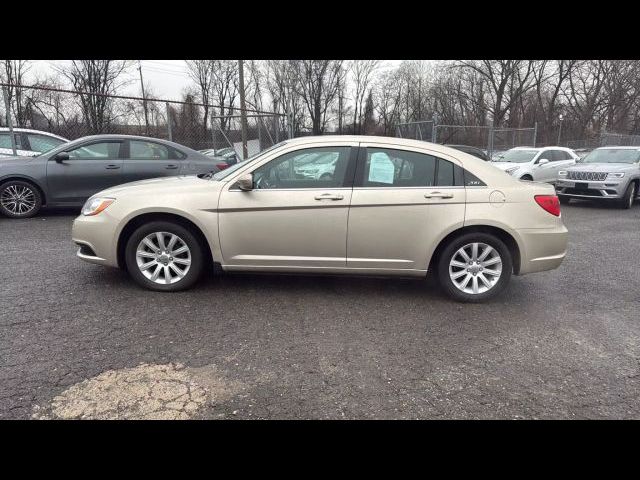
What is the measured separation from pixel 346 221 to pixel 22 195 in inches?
262

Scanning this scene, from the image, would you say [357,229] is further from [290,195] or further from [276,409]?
[276,409]

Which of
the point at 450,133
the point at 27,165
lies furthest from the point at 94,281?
the point at 450,133

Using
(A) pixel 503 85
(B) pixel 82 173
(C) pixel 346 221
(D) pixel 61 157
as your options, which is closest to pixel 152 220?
(C) pixel 346 221

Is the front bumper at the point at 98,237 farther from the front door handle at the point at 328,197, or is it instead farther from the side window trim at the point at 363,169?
the side window trim at the point at 363,169

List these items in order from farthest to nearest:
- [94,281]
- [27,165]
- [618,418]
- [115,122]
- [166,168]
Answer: [115,122] → [166,168] → [27,165] → [94,281] → [618,418]

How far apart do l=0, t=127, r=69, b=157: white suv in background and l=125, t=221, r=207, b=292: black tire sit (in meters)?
7.41

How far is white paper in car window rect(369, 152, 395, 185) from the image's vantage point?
4004 mm

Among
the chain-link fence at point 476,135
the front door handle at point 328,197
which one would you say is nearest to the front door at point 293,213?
the front door handle at point 328,197

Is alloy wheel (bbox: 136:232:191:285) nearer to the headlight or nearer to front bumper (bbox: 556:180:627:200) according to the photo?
the headlight

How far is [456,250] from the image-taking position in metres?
4.00

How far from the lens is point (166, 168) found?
7.71 m

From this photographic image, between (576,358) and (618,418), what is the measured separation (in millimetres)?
733

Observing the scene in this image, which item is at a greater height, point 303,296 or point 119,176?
point 119,176

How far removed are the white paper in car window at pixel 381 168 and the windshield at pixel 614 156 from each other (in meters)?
10.1
